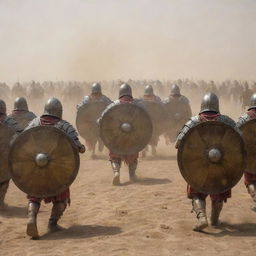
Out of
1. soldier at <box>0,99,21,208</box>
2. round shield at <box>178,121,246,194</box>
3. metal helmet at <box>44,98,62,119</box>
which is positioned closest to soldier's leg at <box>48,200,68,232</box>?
metal helmet at <box>44,98,62,119</box>

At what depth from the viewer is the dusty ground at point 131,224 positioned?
17.8ft

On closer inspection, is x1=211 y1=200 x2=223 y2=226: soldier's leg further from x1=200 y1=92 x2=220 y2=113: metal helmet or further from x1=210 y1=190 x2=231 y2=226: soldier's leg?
x1=200 y1=92 x2=220 y2=113: metal helmet

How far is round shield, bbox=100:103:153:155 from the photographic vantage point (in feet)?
30.8

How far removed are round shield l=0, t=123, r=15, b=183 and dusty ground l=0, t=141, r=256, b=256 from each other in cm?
66

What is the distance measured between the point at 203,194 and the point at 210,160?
51cm

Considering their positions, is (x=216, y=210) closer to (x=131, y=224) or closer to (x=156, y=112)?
(x=131, y=224)

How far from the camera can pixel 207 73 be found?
72688 millimetres

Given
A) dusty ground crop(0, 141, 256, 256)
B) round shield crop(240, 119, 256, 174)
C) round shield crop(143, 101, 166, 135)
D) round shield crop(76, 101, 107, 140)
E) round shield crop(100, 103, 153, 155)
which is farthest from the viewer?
round shield crop(143, 101, 166, 135)

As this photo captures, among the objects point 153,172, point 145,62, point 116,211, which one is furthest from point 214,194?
point 145,62

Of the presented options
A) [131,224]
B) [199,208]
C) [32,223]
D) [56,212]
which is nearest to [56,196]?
[56,212]

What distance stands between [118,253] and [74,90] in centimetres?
2644

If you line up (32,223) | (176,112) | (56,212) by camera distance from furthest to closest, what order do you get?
(176,112), (56,212), (32,223)

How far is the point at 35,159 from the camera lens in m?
6.00

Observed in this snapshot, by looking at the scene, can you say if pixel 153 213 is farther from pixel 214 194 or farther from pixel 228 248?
pixel 228 248
